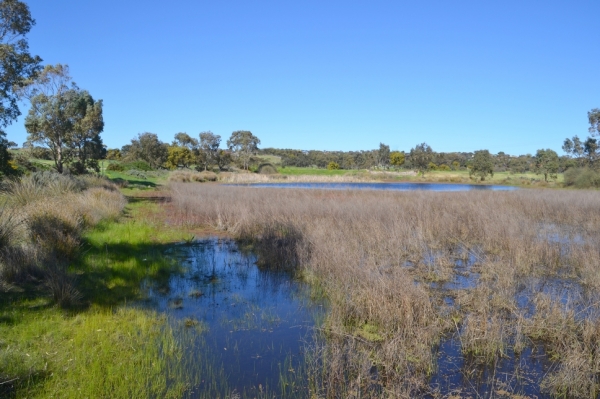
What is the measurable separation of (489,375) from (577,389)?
856mm

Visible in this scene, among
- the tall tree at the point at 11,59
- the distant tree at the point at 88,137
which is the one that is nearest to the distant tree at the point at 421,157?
the distant tree at the point at 88,137

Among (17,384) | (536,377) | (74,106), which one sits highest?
(74,106)

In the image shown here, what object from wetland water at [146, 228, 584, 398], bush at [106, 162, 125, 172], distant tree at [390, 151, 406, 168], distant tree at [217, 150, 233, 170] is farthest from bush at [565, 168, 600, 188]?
distant tree at [390, 151, 406, 168]

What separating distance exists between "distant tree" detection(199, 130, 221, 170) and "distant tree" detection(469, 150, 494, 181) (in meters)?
43.6

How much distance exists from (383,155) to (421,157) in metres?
25.3

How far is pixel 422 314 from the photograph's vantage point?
5.96 m

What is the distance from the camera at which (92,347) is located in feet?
16.4

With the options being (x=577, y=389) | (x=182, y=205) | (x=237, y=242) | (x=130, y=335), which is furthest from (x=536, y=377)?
(x=182, y=205)

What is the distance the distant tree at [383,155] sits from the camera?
4065 inches

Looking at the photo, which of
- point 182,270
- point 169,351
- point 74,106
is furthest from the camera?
point 74,106

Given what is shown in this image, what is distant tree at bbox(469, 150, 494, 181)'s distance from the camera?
212ft

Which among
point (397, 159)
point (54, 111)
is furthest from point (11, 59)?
point (397, 159)

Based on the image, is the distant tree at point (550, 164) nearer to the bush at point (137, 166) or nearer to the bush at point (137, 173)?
the bush at point (137, 173)

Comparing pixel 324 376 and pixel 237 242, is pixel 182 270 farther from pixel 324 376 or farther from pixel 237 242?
pixel 324 376
